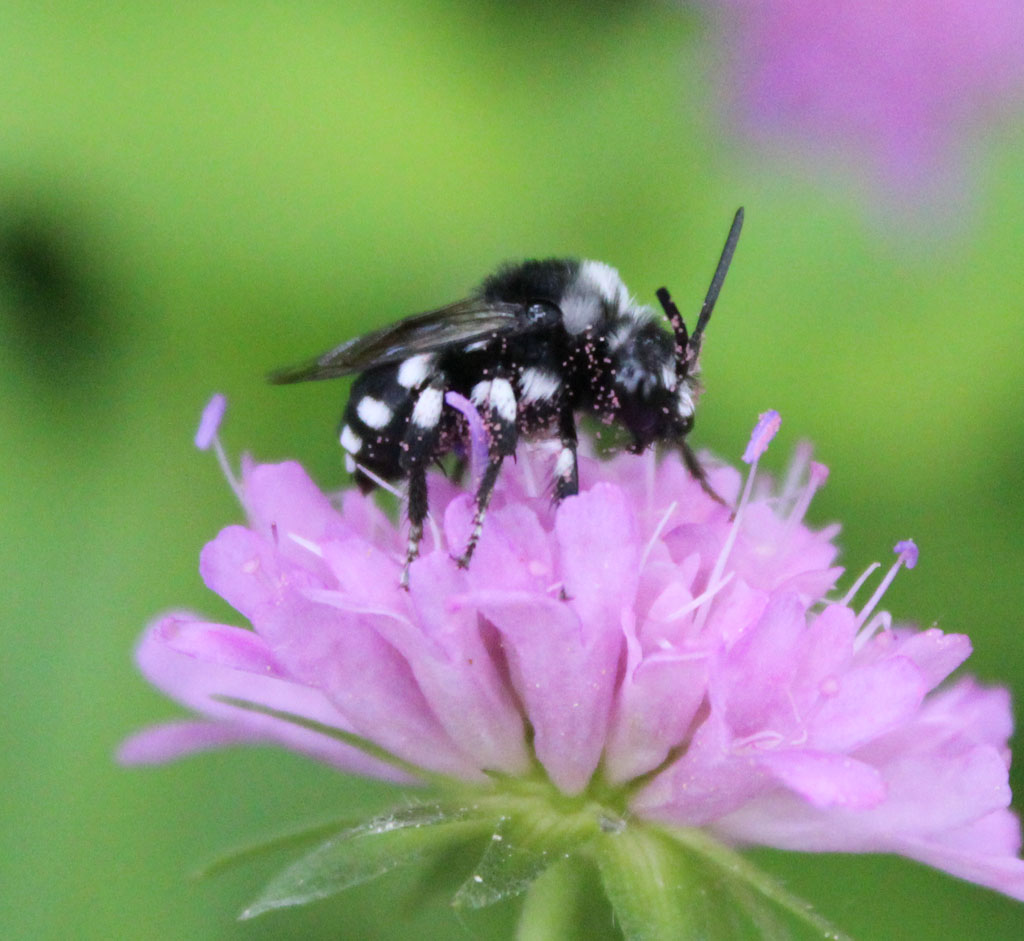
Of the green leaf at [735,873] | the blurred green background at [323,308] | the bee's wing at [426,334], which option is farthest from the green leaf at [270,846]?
the blurred green background at [323,308]

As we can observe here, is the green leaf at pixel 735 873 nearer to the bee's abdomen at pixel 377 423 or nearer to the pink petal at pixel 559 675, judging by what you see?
the pink petal at pixel 559 675

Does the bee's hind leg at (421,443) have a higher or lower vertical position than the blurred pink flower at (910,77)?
lower

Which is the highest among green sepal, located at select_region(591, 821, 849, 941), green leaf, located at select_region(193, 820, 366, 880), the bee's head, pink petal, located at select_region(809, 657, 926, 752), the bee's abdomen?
the bee's abdomen

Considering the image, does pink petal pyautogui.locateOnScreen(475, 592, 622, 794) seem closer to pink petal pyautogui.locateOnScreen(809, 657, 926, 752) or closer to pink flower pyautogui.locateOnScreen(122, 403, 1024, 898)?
pink flower pyautogui.locateOnScreen(122, 403, 1024, 898)

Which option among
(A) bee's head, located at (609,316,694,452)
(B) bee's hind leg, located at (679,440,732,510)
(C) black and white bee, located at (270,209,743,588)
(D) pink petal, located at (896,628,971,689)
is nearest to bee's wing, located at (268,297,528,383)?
(C) black and white bee, located at (270,209,743,588)

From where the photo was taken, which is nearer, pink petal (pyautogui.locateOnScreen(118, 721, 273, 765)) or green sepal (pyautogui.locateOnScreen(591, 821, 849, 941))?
green sepal (pyautogui.locateOnScreen(591, 821, 849, 941))

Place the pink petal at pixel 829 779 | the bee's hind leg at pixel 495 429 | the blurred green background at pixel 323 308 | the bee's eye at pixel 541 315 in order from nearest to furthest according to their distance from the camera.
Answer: the pink petal at pixel 829 779 < the bee's hind leg at pixel 495 429 < the bee's eye at pixel 541 315 < the blurred green background at pixel 323 308
